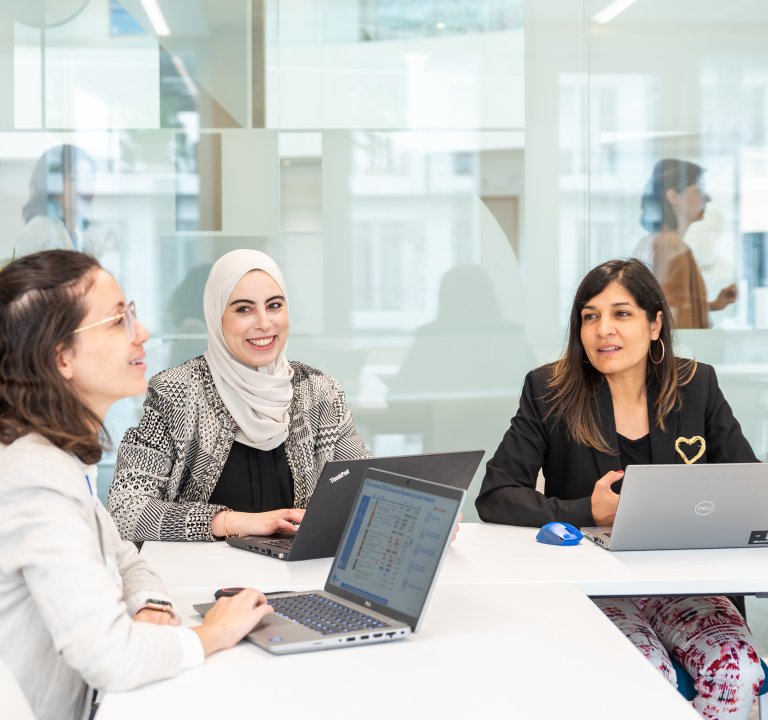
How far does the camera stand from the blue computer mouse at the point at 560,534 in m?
2.42

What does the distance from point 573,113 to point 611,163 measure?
0.27 metres

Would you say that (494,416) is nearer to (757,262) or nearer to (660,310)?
(757,262)

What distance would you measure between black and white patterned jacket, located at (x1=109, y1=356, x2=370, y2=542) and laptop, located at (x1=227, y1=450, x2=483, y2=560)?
0.92ft

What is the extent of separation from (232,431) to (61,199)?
2000mm

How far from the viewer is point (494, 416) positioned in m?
4.56

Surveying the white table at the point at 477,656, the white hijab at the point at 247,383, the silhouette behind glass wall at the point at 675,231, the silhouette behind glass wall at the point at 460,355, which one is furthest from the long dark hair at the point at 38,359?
the silhouette behind glass wall at the point at 675,231

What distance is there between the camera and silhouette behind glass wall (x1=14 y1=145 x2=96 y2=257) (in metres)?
4.35

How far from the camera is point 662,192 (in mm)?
4535

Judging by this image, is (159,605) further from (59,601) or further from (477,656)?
(477,656)

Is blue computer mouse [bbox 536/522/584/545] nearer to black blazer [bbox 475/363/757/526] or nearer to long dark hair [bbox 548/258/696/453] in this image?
black blazer [bbox 475/363/757/526]

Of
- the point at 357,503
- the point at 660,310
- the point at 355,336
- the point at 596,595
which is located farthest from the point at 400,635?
the point at 355,336

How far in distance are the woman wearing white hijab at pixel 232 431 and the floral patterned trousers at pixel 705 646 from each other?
35.0 inches

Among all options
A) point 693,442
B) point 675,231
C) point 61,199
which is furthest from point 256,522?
point 675,231

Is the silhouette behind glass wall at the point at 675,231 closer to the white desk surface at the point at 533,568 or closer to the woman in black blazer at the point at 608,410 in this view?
the woman in black blazer at the point at 608,410
